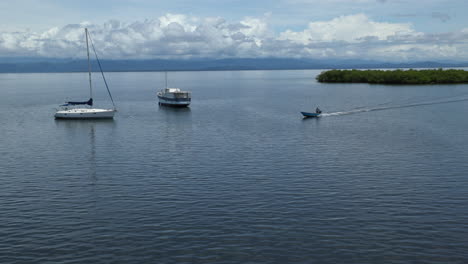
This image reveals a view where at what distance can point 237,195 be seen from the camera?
46.4 metres

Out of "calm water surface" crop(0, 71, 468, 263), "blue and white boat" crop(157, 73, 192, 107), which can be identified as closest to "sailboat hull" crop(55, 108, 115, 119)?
"calm water surface" crop(0, 71, 468, 263)

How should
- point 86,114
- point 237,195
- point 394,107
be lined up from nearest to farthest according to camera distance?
point 237,195
point 86,114
point 394,107

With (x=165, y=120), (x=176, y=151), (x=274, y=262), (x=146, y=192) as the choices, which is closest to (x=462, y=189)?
(x=274, y=262)

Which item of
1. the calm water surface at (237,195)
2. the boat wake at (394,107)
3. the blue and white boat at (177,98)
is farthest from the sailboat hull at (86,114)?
the boat wake at (394,107)

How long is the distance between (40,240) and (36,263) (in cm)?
420

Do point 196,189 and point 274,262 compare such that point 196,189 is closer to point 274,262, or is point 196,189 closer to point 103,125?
point 274,262

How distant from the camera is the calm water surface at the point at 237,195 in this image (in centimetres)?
3350

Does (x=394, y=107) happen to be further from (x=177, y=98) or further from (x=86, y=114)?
(x=86, y=114)

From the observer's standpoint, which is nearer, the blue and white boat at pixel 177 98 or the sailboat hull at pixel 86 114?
→ the sailboat hull at pixel 86 114

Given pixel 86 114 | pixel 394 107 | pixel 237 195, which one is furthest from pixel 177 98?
pixel 237 195

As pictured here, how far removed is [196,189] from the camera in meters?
48.6

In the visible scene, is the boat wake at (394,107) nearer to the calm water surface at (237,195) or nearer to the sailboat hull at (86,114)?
the calm water surface at (237,195)

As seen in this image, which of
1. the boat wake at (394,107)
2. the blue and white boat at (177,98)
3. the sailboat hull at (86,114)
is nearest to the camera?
the sailboat hull at (86,114)

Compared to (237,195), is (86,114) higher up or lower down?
higher up
